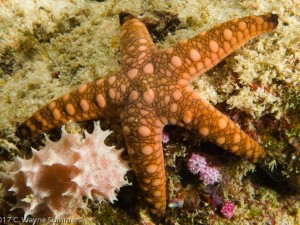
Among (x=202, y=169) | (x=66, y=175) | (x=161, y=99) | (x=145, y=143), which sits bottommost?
(x=202, y=169)

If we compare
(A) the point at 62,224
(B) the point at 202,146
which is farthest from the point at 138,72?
(A) the point at 62,224

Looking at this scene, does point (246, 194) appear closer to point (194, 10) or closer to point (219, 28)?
point (219, 28)

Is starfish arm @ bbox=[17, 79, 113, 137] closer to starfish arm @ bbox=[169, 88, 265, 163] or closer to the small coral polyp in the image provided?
the small coral polyp

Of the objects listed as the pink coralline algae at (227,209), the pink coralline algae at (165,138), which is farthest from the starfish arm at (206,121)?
the pink coralline algae at (227,209)

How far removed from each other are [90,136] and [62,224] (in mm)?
1315

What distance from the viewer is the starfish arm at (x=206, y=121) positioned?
3.34m

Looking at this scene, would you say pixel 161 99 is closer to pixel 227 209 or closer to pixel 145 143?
pixel 145 143

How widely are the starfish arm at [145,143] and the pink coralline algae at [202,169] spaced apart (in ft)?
1.92

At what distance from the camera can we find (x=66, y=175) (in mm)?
3502

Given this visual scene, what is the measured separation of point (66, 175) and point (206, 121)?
177 cm

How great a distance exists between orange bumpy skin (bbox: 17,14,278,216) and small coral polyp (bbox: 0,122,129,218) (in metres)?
0.34

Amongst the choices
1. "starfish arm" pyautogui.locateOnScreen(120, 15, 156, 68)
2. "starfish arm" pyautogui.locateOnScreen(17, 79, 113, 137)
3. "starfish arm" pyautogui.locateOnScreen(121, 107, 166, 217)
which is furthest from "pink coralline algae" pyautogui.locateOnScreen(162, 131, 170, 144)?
"starfish arm" pyautogui.locateOnScreen(120, 15, 156, 68)

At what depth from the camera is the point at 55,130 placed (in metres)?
4.26

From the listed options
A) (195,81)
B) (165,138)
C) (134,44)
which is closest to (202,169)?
(165,138)
